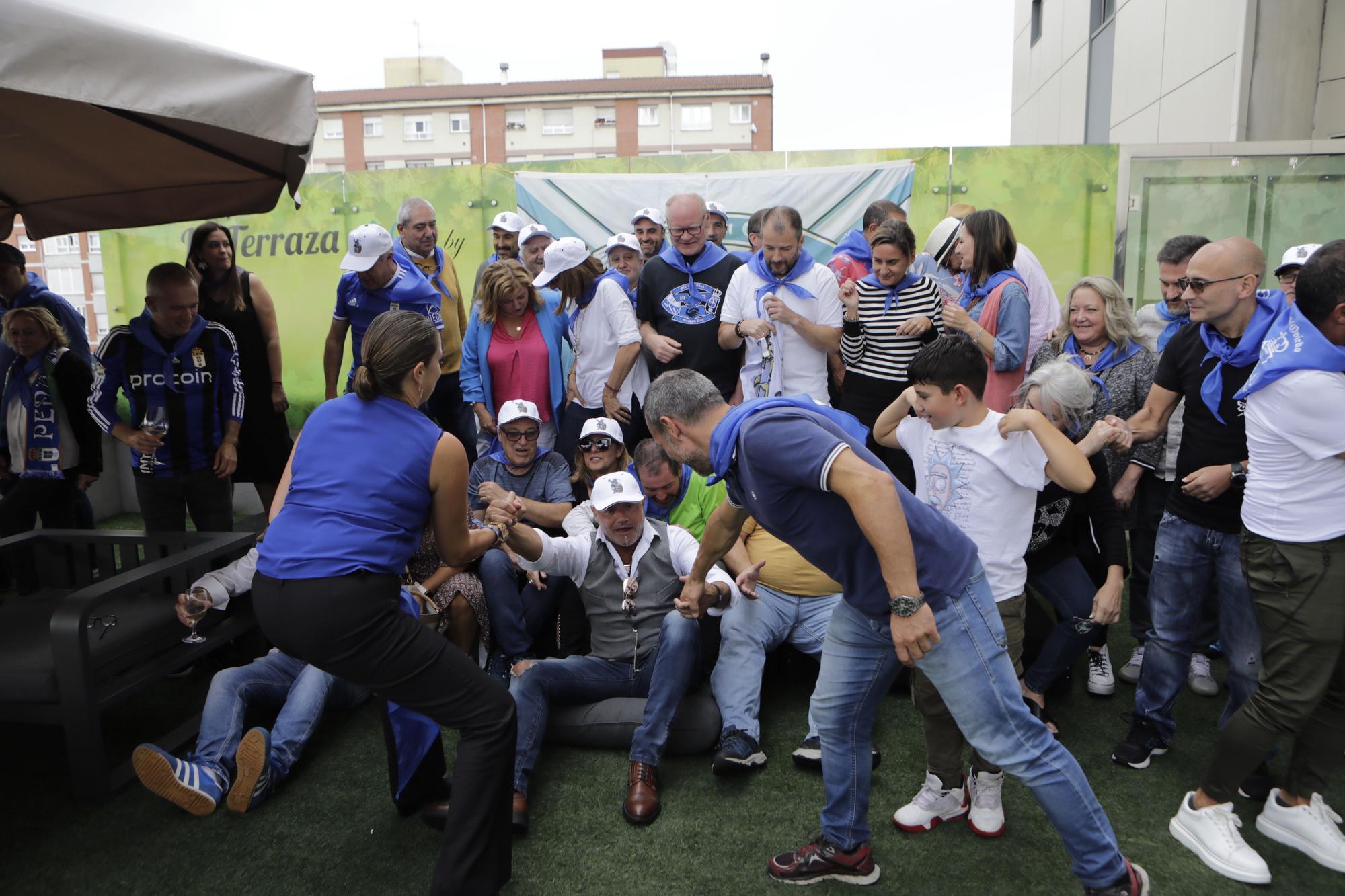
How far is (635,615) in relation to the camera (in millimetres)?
3447

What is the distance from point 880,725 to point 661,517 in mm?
1300

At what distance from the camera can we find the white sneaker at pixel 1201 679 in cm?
375

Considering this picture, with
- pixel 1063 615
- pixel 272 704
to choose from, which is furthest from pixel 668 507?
pixel 272 704

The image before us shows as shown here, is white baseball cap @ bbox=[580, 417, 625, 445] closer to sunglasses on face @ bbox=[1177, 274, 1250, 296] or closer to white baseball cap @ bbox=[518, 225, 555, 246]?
white baseball cap @ bbox=[518, 225, 555, 246]

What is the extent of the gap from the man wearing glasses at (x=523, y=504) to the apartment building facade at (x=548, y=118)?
155ft

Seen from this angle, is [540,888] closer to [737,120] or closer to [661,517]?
[661,517]

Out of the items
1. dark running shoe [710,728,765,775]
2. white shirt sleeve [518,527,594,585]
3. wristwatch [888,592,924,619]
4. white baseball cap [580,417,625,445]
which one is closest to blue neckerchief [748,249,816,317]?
white baseball cap [580,417,625,445]

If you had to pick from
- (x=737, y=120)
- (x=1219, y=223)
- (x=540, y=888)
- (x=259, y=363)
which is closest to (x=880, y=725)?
(x=540, y=888)

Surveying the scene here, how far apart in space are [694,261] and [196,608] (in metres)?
2.90

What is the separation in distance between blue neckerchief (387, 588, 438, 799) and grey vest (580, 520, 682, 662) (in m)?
0.80

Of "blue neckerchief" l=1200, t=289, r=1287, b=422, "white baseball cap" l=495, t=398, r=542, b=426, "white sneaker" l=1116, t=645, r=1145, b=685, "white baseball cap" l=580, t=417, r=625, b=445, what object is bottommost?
"white sneaker" l=1116, t=645, r=1145, b=685

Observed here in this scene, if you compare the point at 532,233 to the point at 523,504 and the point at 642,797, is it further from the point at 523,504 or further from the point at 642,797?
the point at 642,797

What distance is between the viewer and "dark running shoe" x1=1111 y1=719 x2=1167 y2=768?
3172mm

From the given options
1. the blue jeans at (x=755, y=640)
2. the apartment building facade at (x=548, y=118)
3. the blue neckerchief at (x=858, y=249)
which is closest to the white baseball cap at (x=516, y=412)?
the blue jeans at (x=755, y=640)
